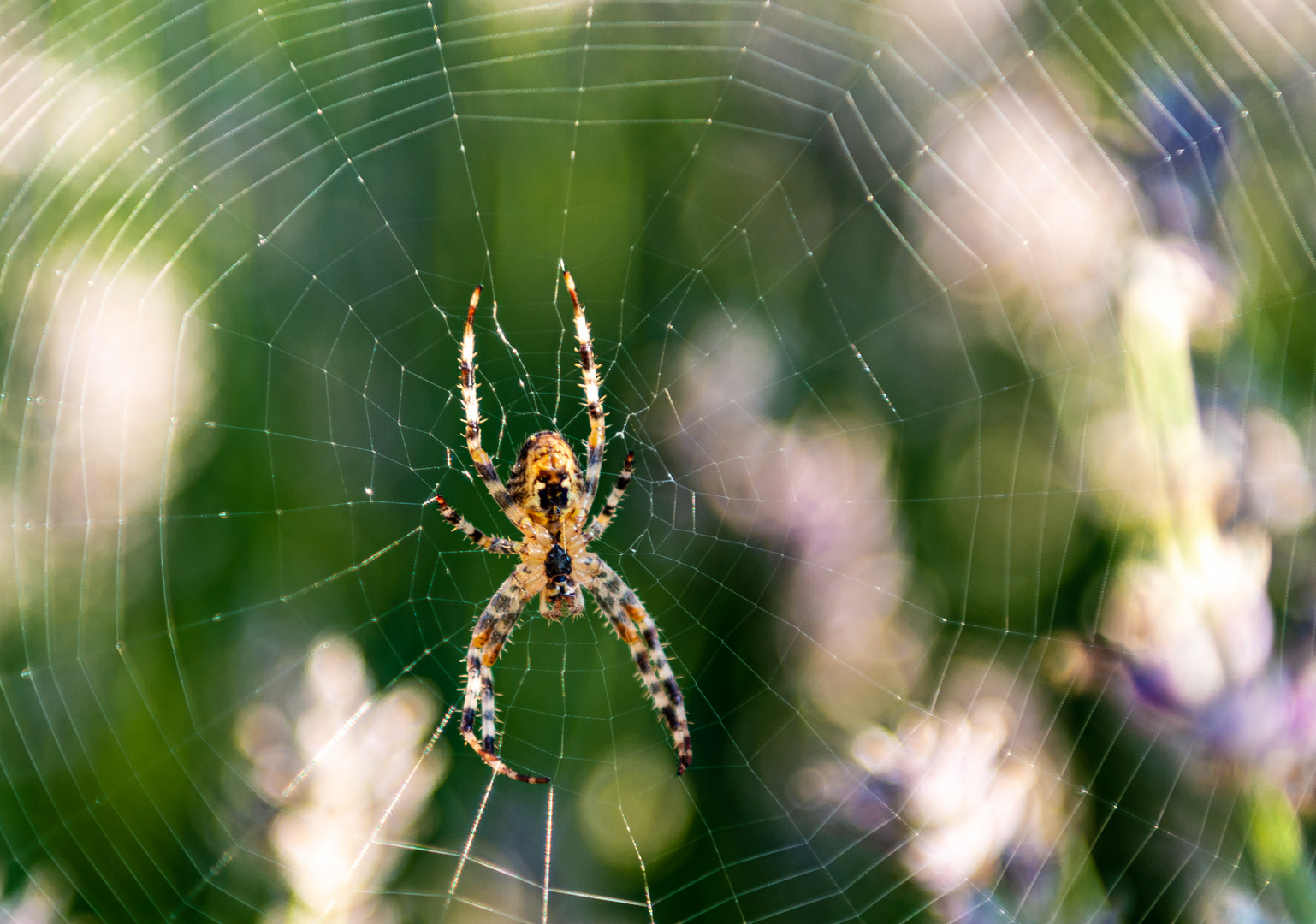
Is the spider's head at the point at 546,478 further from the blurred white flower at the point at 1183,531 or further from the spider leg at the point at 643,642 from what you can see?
the blurred white flower at the point at 1183,531

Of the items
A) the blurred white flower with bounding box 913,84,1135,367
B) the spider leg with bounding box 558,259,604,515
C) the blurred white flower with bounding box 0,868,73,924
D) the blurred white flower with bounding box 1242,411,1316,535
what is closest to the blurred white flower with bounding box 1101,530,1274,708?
the blurred white flower with bounding box 1242,411,1316,535

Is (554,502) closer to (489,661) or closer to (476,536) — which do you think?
(476,536)

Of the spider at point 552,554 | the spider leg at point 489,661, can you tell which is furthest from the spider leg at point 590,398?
the spider leg at point 489,661

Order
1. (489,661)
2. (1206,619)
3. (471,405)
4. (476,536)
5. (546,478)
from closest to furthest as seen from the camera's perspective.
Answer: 1. (1206,619)
2. (471,405)
3. (476,536)
4. (546,478)
5. (489,661)

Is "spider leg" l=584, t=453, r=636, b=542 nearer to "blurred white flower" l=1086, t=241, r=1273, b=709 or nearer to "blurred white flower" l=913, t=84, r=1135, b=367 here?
"blurred white flower" l=913, t=84, r=1135, b=367

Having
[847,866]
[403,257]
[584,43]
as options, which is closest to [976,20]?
[584,43]

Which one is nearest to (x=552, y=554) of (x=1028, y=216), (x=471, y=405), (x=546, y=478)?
(x=546, y=478)
